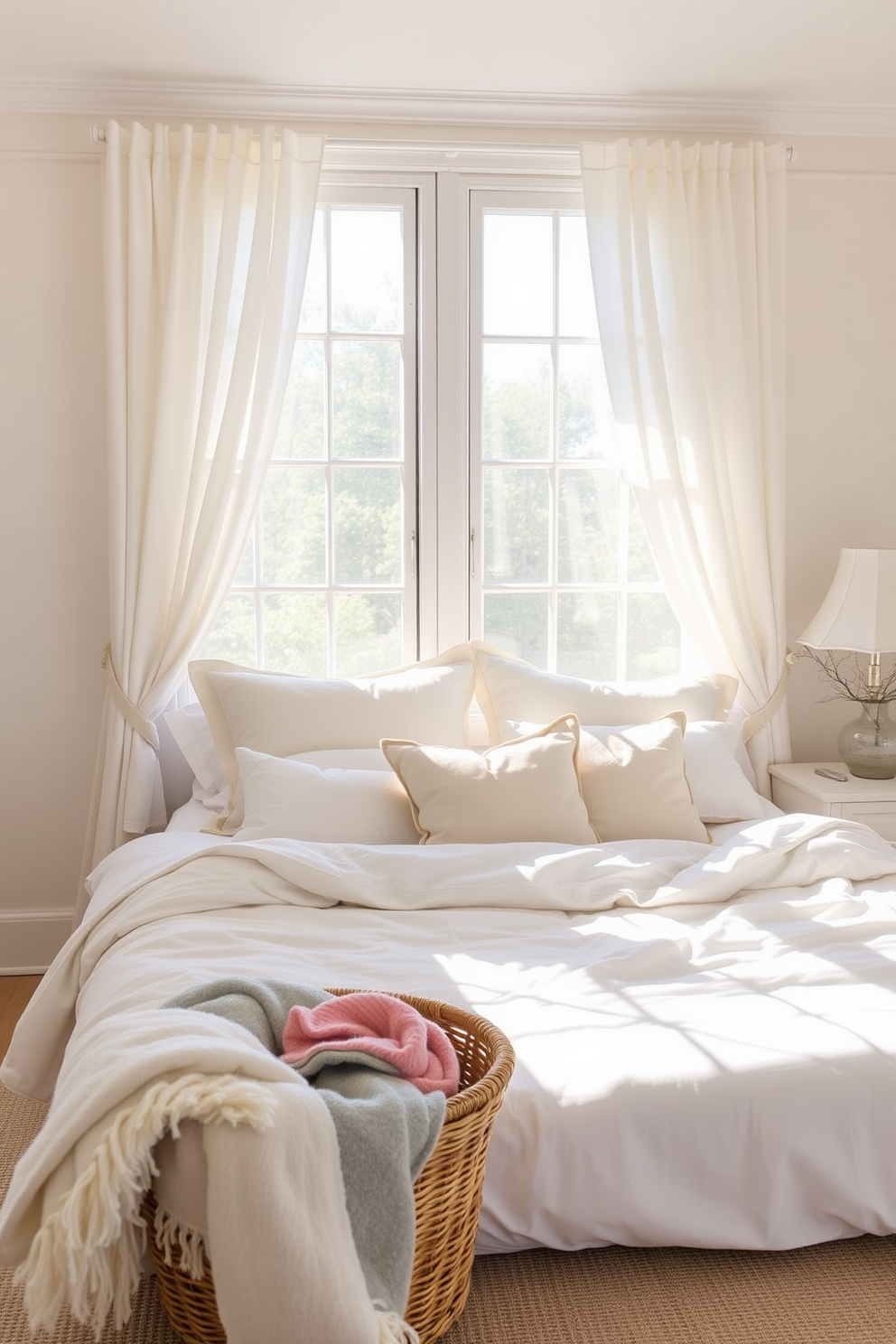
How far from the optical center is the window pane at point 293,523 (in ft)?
12.0

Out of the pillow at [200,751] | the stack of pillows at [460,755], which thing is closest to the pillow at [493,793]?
the stack of pillows at [460,755]

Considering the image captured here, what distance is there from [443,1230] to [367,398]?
8.66 ft

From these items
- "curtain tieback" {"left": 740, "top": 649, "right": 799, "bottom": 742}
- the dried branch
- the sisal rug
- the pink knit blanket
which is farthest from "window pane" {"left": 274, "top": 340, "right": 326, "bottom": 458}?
the sisal rug

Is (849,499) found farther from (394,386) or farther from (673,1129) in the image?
(673,1129)

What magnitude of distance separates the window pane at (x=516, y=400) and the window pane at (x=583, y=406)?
53 mm

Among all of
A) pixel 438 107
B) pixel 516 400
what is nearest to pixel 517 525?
pixel 516 400

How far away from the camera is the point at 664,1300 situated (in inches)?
72.7

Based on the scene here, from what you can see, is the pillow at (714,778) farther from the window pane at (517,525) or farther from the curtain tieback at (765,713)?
the window pane at (517,525)

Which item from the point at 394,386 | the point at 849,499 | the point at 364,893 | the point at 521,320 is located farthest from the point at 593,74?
the point at 364,893

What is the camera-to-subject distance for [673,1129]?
5.81 ft

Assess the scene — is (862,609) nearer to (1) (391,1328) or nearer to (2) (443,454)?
(2) (443,454)

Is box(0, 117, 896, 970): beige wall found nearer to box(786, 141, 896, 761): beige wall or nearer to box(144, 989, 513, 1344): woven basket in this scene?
box(786, 141, 896, 761): beige wall

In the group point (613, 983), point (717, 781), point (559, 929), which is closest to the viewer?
A: point (613, 983)

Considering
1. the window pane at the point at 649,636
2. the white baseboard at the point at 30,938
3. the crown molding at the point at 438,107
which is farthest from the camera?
the window pane at the point at 649,636
